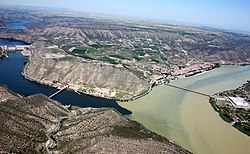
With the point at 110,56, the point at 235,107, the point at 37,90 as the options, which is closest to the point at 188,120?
the point at 235,107

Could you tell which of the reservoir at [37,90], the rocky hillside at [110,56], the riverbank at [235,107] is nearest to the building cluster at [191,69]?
the rocky hillside at [110,56]

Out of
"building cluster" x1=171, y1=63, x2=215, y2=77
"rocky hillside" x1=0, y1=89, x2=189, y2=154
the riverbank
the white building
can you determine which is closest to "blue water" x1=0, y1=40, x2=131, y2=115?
"rocky hillside" x1=0, y1=89, x2=189, y2=154

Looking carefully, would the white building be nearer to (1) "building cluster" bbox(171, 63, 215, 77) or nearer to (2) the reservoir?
(1) "building cluster" bbox(171, 63, 215, 77)

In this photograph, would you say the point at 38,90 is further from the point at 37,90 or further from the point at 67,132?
the point at 67,132

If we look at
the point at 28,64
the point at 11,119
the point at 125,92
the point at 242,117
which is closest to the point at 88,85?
the point at 125,92

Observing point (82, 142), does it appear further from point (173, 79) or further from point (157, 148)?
point (173, 79)
